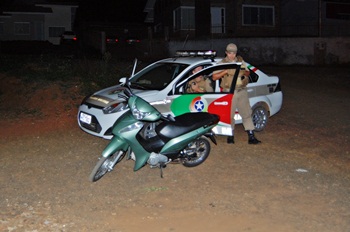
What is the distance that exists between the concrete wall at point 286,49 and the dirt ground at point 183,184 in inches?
545

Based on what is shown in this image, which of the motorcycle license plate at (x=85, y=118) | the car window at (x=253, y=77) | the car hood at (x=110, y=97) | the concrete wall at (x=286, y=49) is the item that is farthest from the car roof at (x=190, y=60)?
the concrete wall at (x=286, y=49)

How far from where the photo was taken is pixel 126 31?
3372cm

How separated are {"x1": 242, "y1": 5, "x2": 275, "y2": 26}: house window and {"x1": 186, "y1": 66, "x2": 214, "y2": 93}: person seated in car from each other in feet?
74.6

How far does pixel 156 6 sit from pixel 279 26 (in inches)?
442

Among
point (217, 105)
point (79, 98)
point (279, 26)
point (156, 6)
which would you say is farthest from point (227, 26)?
point (217, 105)

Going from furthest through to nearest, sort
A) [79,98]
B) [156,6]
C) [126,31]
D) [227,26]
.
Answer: [156,6] < [126,31] < [227,26] < [79,98]

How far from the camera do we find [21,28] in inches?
1516

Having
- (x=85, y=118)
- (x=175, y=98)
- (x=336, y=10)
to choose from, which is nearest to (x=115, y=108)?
(x=85, y=118)

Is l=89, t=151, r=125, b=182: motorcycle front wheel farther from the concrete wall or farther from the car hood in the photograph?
the concrete wall

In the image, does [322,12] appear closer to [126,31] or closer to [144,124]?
[126,31]

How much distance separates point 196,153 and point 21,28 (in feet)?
114

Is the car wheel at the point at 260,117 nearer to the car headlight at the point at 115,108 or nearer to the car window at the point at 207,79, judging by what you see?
the car window at the point at 207,79

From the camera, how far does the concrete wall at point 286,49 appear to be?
2364 cm

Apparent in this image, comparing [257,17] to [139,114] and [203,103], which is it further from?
[139,114]
